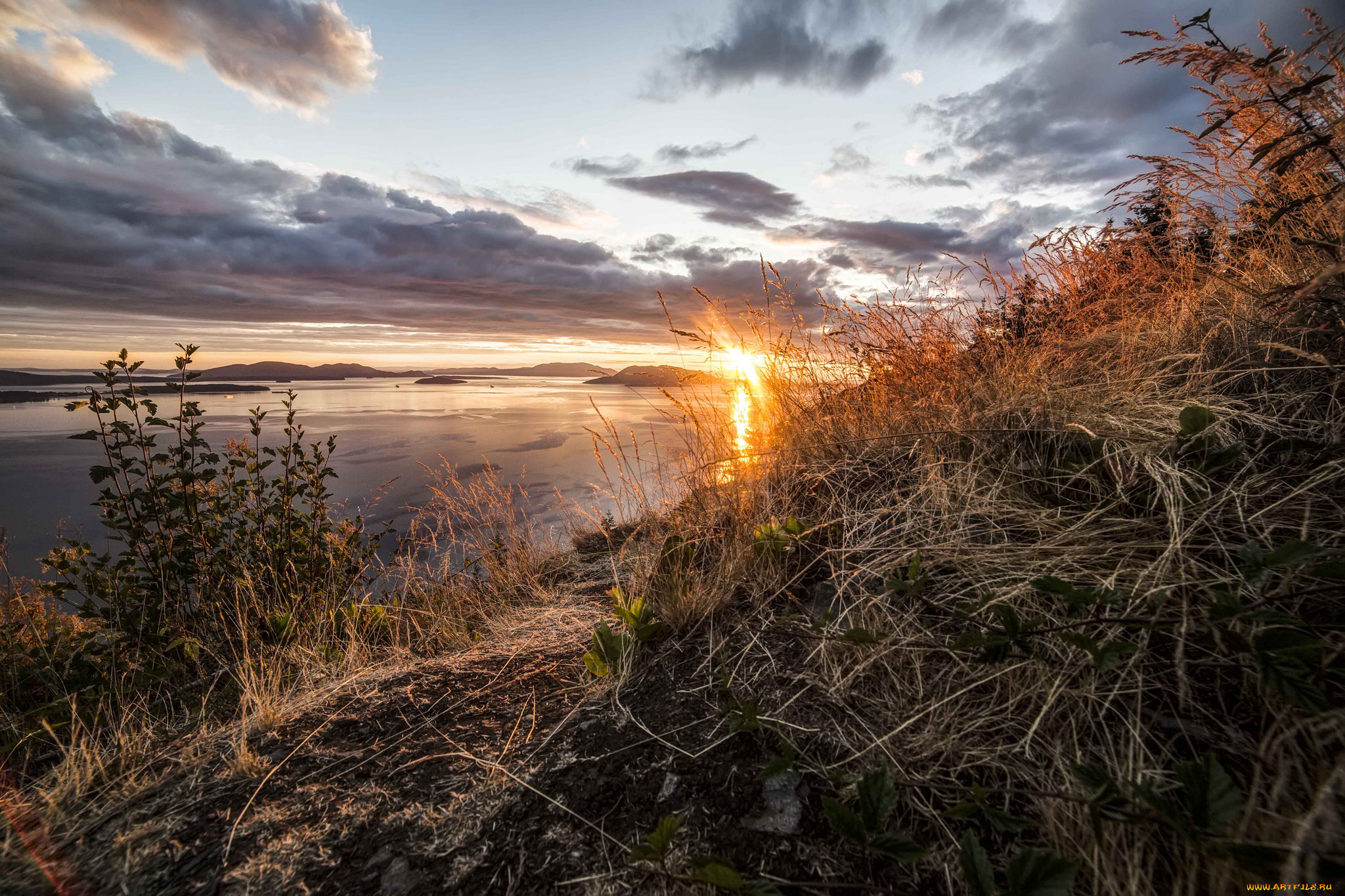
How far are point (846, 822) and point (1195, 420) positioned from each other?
199 centimetres

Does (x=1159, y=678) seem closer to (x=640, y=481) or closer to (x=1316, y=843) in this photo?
(x=1316, y=843)

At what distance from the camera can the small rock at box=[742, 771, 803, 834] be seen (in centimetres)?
132

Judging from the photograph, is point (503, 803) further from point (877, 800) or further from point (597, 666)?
point (877, 800)

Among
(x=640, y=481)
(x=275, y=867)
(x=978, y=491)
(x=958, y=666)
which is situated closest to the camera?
(x=275, y=867)

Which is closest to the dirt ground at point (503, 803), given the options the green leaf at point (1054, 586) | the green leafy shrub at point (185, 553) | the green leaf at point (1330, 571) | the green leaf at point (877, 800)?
the green leaf at point (877, 800)

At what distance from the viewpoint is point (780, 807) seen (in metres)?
1.37

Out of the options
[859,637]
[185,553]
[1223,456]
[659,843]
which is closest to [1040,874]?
[859,637]

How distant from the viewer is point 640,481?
379 centimetres

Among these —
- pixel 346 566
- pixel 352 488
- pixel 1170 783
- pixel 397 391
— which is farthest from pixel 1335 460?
pixel 397 391

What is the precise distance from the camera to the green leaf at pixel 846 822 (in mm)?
1128

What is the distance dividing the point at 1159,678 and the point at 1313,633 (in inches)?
12.8

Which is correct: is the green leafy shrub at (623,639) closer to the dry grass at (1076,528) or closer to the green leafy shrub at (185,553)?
the dry grass at (1076,528)

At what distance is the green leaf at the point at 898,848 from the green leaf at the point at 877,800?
49 millimetres

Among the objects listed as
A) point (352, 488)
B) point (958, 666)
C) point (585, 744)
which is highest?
point (958, 666)
